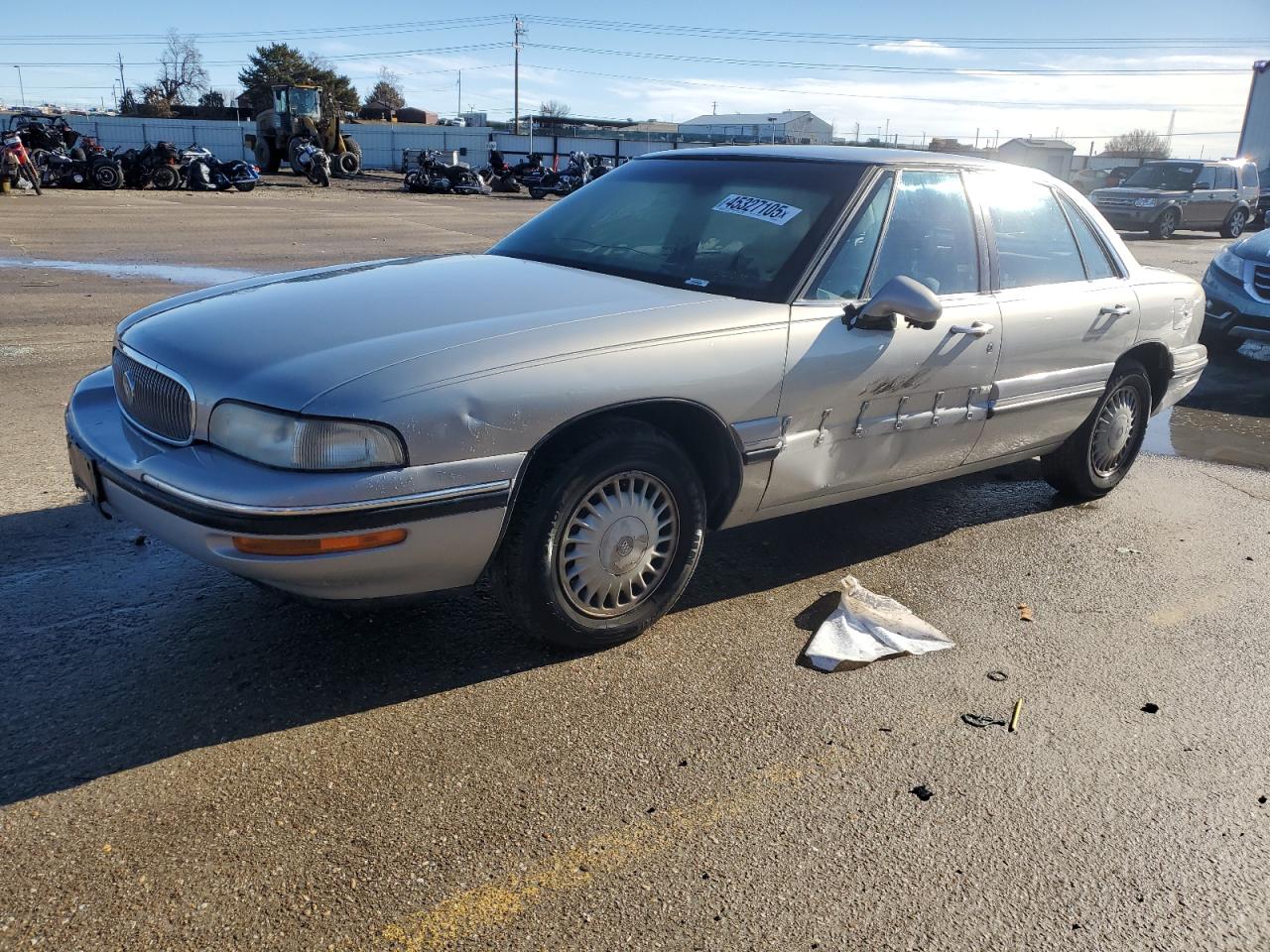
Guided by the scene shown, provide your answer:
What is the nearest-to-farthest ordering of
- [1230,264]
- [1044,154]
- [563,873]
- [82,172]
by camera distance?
[563,873] → [1230,264] → [82,172] → [1044,154]

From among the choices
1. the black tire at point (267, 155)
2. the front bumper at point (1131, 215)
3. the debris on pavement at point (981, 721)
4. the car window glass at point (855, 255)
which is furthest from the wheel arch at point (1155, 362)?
the black tire at point (267, 155)

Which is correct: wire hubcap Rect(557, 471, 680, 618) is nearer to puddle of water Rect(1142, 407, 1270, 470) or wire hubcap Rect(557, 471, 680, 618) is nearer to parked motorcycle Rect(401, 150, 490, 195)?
puddle of water Rect(1142, 407, 1270, 470)

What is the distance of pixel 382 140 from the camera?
169 ft

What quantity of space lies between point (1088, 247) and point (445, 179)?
32238 mm

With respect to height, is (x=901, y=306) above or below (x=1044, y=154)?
below

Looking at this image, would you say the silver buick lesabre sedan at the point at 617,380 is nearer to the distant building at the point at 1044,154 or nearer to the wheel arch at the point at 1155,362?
the wheel arch at the point at 1155,362

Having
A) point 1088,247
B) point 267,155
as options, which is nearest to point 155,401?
point 1088,247

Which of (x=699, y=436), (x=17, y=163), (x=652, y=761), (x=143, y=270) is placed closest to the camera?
(x=652, y=761)

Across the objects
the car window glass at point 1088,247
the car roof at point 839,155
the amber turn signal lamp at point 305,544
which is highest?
the car roof at point 839,155

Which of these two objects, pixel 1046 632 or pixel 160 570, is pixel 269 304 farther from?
pixel 1046 632

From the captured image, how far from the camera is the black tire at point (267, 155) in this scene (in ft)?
123

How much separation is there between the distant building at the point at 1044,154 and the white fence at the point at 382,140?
49.9ft

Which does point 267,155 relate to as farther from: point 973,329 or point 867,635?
point 867,635

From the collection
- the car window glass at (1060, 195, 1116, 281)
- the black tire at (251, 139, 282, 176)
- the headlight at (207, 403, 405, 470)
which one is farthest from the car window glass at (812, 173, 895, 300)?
the black tire at (251, 139, 282, 176)
